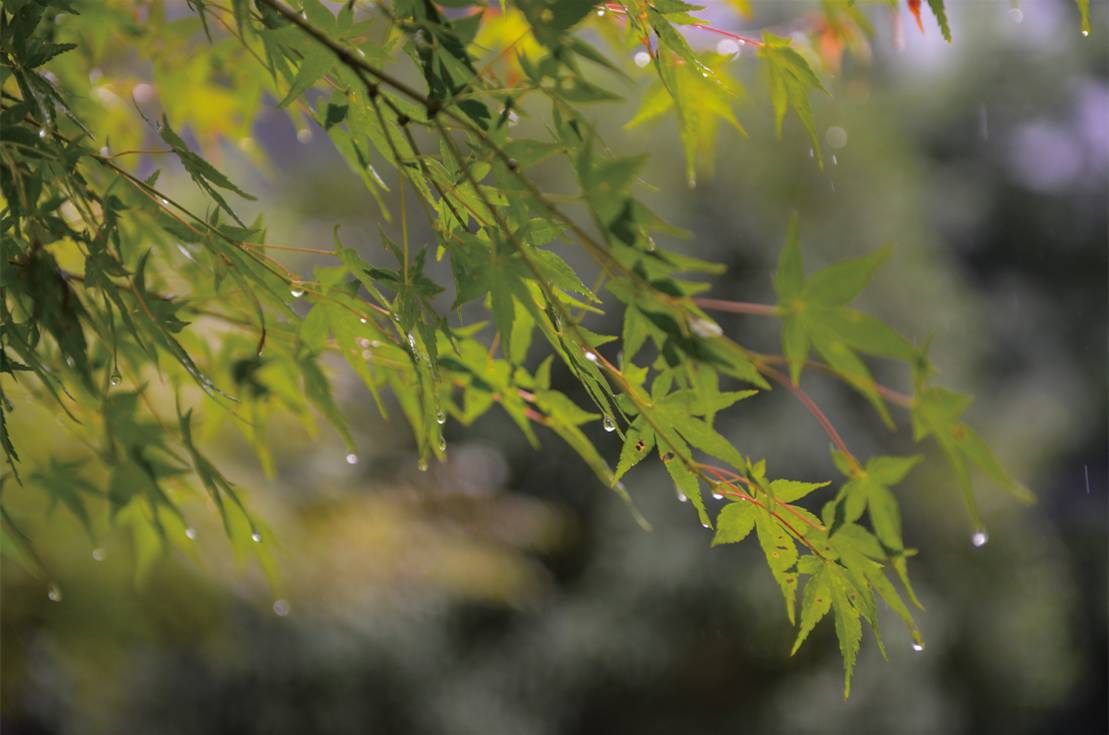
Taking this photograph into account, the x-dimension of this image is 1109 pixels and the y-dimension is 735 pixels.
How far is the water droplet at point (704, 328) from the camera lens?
31 cm

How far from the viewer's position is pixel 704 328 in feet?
1.01

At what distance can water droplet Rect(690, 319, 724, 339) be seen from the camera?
0.31 m

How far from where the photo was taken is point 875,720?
3.04 m

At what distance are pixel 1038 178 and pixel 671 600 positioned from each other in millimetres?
2634

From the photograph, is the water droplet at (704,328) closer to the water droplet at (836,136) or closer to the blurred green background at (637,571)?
the water droplet at (836,136)

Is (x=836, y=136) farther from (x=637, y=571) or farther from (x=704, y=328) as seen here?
(x=704, y=328)

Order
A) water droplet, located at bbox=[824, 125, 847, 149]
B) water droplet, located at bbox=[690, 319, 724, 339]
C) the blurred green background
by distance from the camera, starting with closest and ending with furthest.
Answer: water droplet, located at bbox=[690, 319, 724, 339] < water droplet, located at bbox=[824, 125, 847, 149] < the blurred green background

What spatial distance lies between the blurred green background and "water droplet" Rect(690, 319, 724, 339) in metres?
1.85

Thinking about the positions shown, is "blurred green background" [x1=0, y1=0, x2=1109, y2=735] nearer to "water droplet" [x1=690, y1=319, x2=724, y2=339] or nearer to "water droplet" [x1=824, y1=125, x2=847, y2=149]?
"water droplet" [x1=824, y1=125, x2=847, y2=149]

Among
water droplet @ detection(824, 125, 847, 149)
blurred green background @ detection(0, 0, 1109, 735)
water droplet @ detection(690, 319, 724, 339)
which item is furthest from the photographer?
blurred green background @ detection(0, 0, 1109, 735)

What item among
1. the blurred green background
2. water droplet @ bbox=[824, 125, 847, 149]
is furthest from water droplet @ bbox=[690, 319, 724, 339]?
the blurred green background

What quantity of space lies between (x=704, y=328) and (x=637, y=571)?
2.86m

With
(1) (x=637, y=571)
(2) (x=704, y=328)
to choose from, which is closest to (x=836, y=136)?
(1) (x=637, y=571)

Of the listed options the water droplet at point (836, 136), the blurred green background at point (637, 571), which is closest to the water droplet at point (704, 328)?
the water droplet at point (836, 136)
